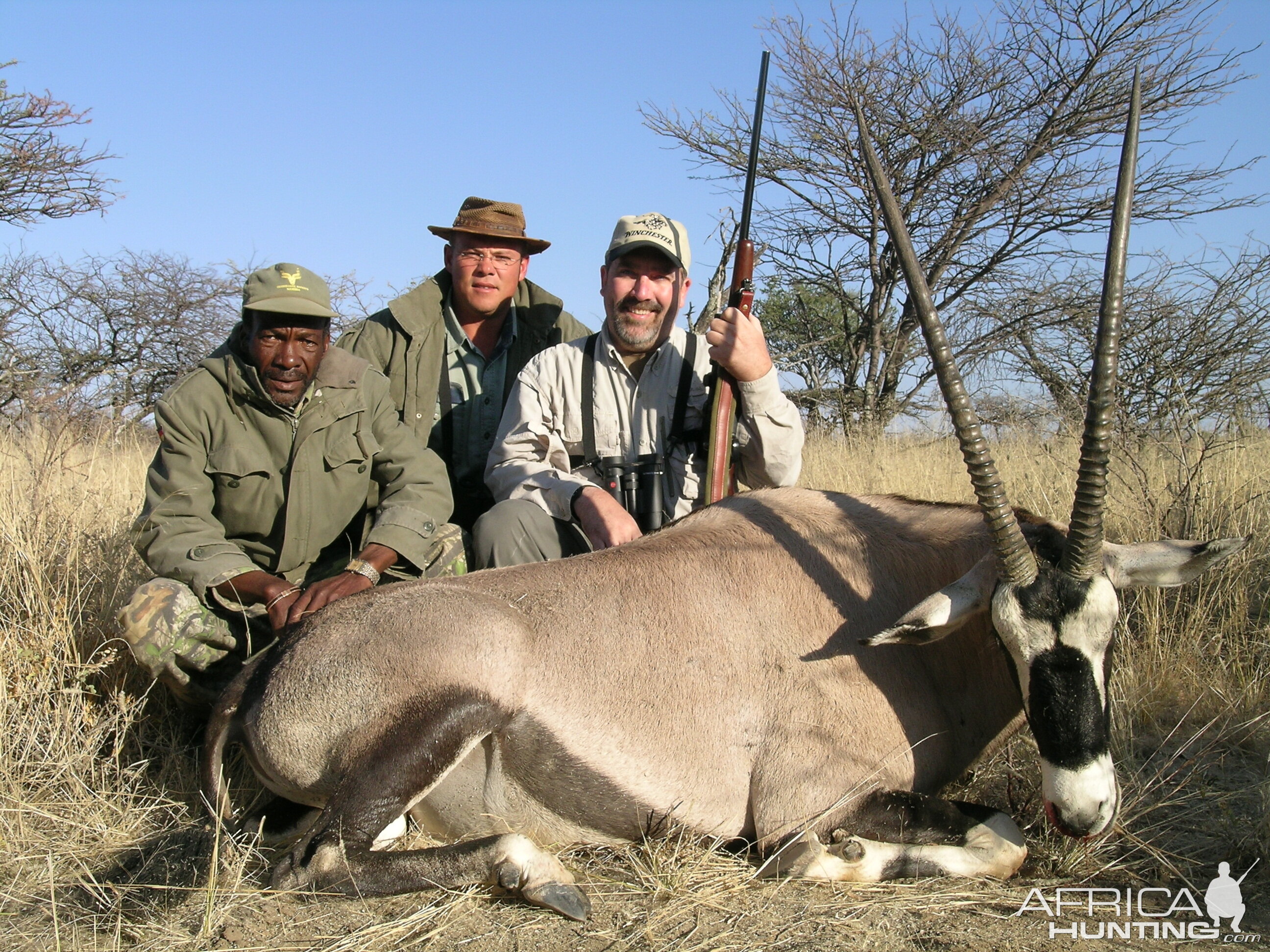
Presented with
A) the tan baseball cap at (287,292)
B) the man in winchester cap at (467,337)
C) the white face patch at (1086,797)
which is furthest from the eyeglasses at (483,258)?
the white face patch at (1086,797)

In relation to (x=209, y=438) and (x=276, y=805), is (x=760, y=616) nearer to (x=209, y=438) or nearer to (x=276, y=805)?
(x=276, y=805)

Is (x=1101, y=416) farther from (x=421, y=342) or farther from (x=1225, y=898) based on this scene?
(x=421, y=342)

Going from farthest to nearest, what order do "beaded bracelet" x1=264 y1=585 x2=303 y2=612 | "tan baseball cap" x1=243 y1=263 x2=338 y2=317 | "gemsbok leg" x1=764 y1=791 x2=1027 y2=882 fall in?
"tan baseball cap" x1=243 y1=263 x2=338 y2=317, "beaded bracelet" x1=264 y1=585 x2=303 y2=612, "gemsbok leg" x1=764 y1=791 x2=1027 y2=882

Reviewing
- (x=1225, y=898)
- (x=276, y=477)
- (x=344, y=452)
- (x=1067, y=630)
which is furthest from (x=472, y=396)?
(x=1225, y=898)

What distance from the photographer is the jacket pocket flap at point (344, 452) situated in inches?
177

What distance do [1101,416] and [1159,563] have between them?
56cm

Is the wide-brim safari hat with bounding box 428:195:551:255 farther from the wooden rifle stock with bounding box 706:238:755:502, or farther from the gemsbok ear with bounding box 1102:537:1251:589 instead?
the gemsbok ear with bounding box 1102:537:1251:589

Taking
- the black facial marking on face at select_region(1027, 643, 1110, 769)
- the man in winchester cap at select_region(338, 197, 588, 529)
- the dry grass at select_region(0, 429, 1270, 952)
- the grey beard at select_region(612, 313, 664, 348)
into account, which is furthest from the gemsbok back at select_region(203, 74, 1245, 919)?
the man in winchester cap at select_region(338, 197, 588, 529)

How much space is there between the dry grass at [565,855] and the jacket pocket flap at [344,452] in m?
1.27

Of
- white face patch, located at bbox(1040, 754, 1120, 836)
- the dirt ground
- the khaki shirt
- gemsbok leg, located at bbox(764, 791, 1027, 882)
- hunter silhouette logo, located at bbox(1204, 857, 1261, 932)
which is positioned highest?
the khaki shirt

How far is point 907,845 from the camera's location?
3.24 m

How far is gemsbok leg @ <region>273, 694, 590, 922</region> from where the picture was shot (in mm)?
3031

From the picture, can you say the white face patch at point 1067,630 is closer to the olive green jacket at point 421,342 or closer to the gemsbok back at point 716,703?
the gemsbok back at point 716,703

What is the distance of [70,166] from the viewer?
13086 mm
